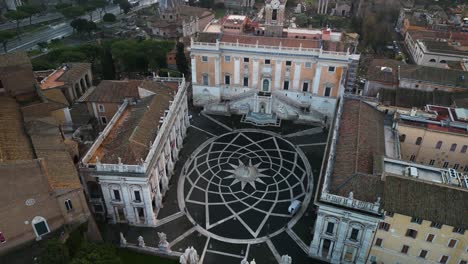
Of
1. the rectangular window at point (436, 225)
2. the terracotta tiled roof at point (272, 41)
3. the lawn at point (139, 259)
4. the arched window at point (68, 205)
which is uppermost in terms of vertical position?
the terracotta tiled roof at point (272, 41)

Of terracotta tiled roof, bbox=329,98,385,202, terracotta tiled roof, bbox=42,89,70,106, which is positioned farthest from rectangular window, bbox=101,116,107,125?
terracotta tiled roof, bbox=329,98,385,202

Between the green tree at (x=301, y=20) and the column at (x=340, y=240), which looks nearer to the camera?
the column at (x=340, y=240)

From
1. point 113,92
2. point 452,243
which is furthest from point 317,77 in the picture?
point 452,243

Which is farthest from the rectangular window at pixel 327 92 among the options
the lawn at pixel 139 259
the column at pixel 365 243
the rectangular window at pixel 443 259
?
the lawn at pixel 139 259

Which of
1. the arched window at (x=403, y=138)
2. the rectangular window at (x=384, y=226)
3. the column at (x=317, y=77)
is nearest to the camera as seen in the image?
the rectangular window at (x=384, y=226)

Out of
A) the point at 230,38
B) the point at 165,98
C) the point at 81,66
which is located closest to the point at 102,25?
the point at 81,66

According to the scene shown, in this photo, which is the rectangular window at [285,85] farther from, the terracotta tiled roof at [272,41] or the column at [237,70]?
the column at [237,70]

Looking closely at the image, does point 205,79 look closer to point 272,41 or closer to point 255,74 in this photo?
point 255,74
